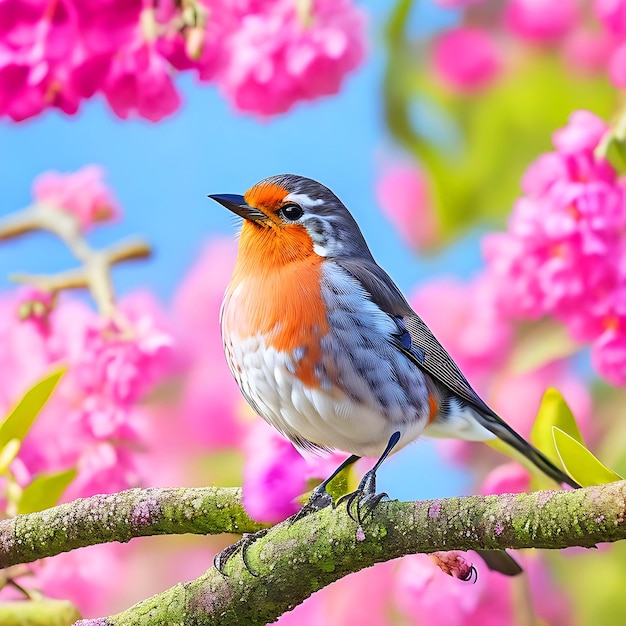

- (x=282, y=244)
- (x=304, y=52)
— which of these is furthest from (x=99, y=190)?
(x=282, y=244)

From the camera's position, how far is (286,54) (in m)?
1.11

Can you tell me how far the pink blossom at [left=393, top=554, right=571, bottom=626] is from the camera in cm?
108

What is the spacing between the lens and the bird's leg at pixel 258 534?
0.76m

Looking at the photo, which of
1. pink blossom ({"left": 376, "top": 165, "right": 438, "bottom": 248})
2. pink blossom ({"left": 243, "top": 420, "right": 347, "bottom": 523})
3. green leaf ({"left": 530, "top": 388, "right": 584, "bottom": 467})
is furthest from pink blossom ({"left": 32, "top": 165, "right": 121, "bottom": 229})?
green leaf ({"left": 530, "top": 388, "right": 584, "bottom": 467})

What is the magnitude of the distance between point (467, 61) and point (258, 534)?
0.76 meters

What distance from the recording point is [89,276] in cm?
125

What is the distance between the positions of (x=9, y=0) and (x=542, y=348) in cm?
84

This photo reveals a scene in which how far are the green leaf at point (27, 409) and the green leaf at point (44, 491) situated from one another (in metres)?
0.06

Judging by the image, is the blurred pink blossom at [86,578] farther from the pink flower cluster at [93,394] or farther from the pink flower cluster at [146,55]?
the pink flower cluster at [146,55]

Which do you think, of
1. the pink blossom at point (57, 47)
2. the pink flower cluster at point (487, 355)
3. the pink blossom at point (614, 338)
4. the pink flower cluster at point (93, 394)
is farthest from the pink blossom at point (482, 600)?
the pink blossom at point (57, 47)

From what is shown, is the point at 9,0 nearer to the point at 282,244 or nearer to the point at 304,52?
the point at 304,52

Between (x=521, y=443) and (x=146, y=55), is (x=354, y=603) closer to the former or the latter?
(x=521, y=443)

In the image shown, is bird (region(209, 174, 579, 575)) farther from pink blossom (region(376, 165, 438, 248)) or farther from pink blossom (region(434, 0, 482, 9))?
pink blossom (region(434, 0, 482, 9))

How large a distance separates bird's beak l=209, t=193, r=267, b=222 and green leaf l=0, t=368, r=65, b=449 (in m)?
0.25
